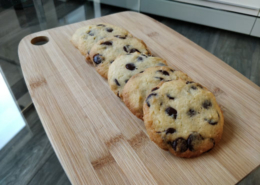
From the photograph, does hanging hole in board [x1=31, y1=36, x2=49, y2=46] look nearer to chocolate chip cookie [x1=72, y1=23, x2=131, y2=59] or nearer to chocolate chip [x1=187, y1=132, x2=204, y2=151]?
chocolate chip cookie [x1=72, y1=23, x2=131, y2=59]

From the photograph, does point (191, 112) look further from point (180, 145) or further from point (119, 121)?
point (119, 121)

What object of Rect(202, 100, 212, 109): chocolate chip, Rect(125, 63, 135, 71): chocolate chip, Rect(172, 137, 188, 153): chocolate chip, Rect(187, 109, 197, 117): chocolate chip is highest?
Rect(125, 63, 135, 71): chocolate chip

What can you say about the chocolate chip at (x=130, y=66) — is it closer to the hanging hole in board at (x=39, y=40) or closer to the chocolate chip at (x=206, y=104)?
the chocolate chip at (x=206, y=104)

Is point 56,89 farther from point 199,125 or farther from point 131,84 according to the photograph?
point 199,125

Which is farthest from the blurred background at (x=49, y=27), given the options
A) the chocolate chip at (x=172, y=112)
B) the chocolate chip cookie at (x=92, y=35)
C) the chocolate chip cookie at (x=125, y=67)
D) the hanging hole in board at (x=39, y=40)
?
the chocolate chip at (x=172, y=112)

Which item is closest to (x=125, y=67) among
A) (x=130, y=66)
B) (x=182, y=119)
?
(x=130, y=66)

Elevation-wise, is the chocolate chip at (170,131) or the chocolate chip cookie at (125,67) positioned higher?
the chocolate chip cookie at (125,67)

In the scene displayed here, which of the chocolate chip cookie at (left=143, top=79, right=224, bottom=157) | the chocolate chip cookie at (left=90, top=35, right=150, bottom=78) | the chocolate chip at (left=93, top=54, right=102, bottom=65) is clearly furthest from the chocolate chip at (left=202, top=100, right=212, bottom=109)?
the chocolate chip at (left=93, top=54, right=102, bottom=65)
